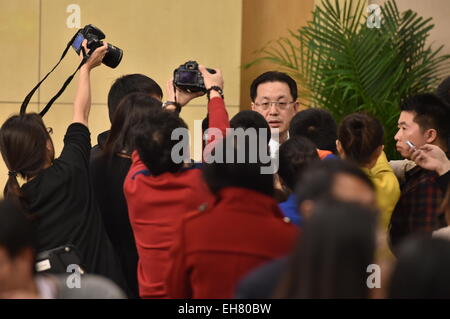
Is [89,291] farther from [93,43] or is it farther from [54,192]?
[93,43]

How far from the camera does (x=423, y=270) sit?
1.76 m

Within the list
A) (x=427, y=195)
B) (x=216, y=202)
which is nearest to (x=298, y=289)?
(x=216, y=202)

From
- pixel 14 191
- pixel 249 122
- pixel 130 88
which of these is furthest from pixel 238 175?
pixel 130 88

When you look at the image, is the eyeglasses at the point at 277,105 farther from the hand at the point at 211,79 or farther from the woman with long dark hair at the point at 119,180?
the woman with long dark hair at the point at 119,180

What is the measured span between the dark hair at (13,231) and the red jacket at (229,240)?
570 millimetres

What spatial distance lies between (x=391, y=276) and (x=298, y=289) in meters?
0.18

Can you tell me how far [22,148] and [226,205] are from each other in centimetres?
106

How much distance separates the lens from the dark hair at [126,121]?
357 centimetres

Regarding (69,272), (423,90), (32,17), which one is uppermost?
(32,17)

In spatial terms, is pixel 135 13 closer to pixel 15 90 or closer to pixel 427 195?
pixel 15 90

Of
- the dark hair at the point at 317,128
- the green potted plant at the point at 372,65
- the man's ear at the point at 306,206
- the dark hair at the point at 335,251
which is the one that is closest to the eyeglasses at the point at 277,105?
the dark hair at the point at 317,128

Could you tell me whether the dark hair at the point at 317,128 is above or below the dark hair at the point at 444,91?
below

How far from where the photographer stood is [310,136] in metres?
4.09

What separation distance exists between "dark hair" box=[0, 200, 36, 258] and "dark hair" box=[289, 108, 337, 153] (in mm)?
2062
